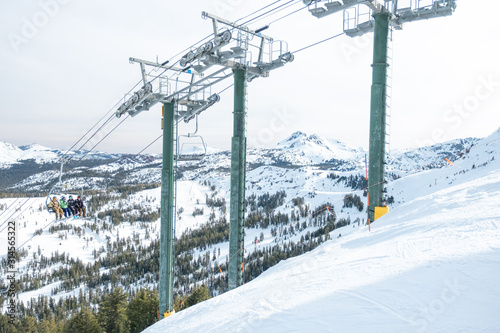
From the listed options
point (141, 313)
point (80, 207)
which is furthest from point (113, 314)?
point (80, 207)

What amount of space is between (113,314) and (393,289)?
4464 cm

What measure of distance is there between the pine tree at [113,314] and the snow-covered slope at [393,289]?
38.7 meters

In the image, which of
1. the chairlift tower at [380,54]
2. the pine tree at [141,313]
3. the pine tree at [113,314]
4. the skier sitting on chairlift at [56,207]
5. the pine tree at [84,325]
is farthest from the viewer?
the pine tree at [113,314]

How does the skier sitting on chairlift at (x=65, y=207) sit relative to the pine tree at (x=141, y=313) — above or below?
above

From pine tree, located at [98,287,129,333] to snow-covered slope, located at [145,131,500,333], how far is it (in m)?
38.7

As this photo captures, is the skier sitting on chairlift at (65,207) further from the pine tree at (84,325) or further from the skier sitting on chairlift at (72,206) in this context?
the pine tree at (84,325)

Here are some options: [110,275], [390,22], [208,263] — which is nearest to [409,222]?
[390,22]

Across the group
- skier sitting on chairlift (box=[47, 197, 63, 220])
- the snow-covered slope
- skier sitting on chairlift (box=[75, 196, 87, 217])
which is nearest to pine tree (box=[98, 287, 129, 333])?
skier sitting on chairlift (box=[75, 196, 87, 217])

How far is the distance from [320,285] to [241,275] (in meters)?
6.26

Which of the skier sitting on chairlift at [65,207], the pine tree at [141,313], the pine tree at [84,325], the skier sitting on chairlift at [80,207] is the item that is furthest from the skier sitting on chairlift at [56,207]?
the pine tree at [84,325]

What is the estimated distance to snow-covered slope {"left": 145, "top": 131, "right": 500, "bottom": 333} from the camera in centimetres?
384

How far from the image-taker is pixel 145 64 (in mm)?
14680

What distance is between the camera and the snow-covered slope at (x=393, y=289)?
3837 mm

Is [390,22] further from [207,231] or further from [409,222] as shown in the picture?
[207,231]
